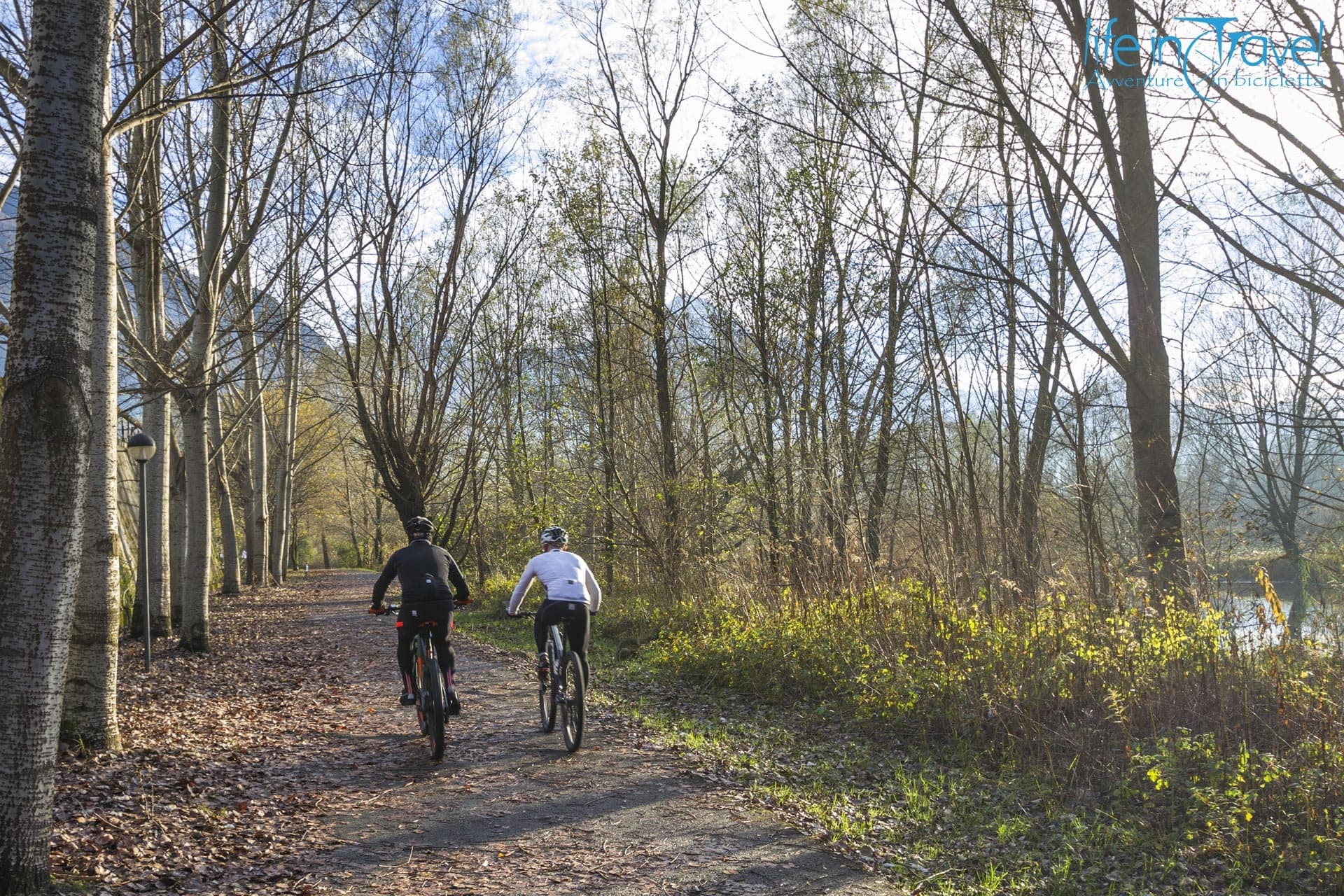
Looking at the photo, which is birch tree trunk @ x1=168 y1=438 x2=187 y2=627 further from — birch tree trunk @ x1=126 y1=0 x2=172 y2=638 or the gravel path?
the gravel path

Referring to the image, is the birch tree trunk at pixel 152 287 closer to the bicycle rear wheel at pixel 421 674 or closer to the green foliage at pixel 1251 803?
the bicycle rear wheel at pixel 421 674

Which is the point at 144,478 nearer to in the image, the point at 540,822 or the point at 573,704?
the point at 573,704

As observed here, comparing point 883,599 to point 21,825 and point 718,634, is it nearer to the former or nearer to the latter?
point 718,634

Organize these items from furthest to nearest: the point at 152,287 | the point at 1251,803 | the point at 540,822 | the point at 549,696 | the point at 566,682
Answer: the point at 152,287
the point at 549,696
the point at 566,682
the point at 540,822
the point at 1251,803

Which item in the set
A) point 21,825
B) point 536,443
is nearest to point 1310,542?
point 21,825

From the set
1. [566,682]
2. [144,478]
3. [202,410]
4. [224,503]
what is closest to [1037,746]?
[566,682]

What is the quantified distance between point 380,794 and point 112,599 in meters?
2.92

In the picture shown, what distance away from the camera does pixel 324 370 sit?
3266 cm

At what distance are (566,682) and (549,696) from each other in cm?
96

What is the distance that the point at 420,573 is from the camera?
7441mm

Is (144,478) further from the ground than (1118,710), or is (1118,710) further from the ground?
(144,478)

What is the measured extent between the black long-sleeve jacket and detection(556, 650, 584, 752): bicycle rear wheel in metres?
1.10

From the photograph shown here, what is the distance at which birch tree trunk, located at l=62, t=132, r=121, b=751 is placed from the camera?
6.67 meters

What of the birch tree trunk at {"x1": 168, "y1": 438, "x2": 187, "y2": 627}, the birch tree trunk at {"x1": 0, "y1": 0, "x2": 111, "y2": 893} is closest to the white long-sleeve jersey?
the birch tree trunk at {"x1": 0, "y1": 0, "x2": 111, "y2": 893}
